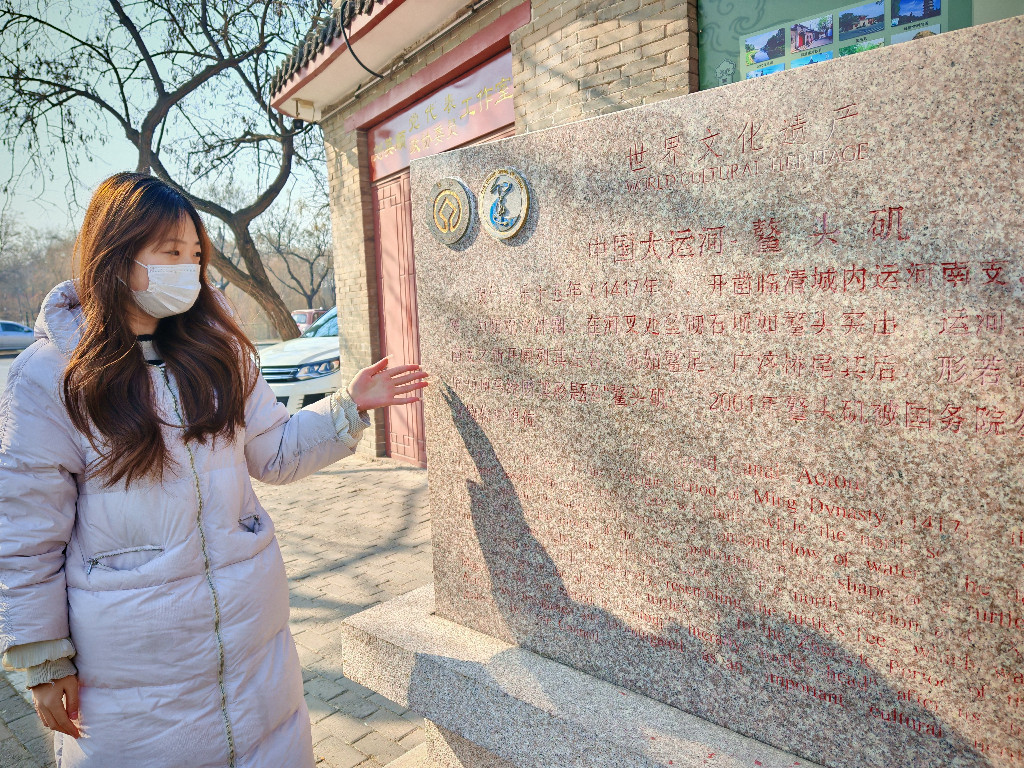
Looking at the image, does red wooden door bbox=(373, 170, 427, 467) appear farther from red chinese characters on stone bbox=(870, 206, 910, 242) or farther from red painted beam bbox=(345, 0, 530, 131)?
red chinese characters on stone bbox=(870, 206, 910, 242)

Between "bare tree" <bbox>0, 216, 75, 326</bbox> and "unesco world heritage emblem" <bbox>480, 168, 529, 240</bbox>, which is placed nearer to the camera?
"unesco world heritage emblem" <bbox>480, 168, 529, 240</bbox>

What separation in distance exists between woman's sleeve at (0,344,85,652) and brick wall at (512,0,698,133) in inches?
145

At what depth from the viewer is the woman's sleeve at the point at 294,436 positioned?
1.89 meters

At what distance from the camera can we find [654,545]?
174 cm

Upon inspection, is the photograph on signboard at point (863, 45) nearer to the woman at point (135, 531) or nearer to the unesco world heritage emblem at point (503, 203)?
the unesco world heritage emblem at point (503, 203)

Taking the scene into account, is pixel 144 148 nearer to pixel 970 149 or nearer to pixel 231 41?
pixel 231 41

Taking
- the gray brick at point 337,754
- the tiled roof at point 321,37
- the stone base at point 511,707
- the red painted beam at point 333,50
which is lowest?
the gray brick at point 337,754

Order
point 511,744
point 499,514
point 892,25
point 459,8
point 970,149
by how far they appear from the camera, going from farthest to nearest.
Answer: point 459,8 < point 892,25 < point 499,514 < point 511,744 < point 970,149

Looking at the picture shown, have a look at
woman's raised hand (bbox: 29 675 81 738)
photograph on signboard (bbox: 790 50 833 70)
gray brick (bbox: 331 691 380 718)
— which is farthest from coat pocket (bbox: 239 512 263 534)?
photograph on signboard (bbox: 790 50 833 70)

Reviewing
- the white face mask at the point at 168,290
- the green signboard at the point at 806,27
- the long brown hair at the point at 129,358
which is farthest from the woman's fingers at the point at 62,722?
the green signboard at the point at 806,27

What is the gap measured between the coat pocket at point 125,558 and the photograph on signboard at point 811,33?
386 centimetres

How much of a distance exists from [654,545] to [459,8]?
525 centimetres

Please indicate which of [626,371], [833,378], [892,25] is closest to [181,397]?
[626,371]

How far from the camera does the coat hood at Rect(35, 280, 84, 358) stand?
158 cm
